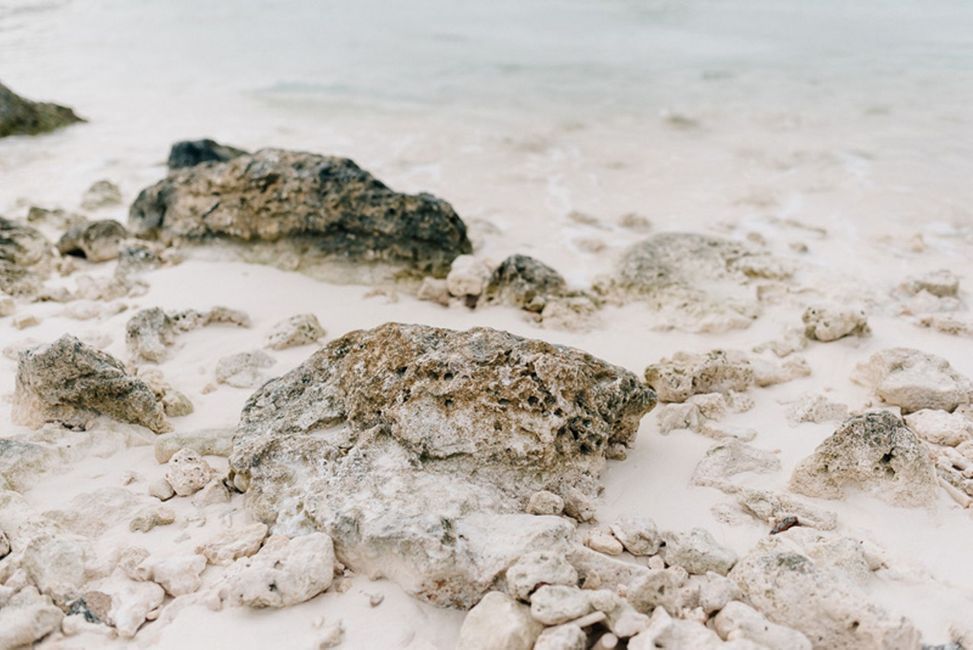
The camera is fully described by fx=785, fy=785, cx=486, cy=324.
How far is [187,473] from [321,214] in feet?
10.6

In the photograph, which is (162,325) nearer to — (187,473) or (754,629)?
(187,473)

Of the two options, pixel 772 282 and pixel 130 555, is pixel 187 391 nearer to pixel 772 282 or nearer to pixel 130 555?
pixel 130 555

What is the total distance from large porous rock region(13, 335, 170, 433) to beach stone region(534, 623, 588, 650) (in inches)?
97.5

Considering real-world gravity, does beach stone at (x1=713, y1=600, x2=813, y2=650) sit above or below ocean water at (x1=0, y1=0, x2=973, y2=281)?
below

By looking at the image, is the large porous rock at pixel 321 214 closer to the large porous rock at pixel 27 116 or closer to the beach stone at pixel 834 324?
the beach stone at pixel 834 324

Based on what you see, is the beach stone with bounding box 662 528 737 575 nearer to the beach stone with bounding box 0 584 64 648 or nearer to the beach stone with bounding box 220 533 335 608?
A: the beach stone with bounding box 220 533 335 608

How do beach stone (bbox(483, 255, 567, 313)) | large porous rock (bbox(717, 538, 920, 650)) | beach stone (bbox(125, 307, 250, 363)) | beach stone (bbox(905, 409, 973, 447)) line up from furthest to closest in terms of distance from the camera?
beach stone (bbox(483, 255, 567, 313)), beach stone (bbox(125, 307, 250, 363)), beach stone (bbox(905, 409, 973, 447)), large porous rock (bbox(717, 538, 920, 650))

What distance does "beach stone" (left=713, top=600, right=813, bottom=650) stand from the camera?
2570 mm

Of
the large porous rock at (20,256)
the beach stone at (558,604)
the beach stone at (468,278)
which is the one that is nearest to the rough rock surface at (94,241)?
the large porous rock at (20,256)

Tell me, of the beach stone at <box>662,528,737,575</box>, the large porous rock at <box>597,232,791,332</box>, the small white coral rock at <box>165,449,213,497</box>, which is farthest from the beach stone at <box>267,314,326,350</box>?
the beach stone at <box>662,528,737,575</box>

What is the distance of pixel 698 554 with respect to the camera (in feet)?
9.99

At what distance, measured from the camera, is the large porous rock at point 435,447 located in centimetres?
303

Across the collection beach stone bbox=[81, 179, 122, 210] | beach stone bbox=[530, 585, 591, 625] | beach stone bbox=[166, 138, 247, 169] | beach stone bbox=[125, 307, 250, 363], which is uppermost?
beach stone bbox=[166, 138, 247, 169]

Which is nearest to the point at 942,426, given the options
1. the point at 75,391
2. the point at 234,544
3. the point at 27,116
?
the point at 234,544
